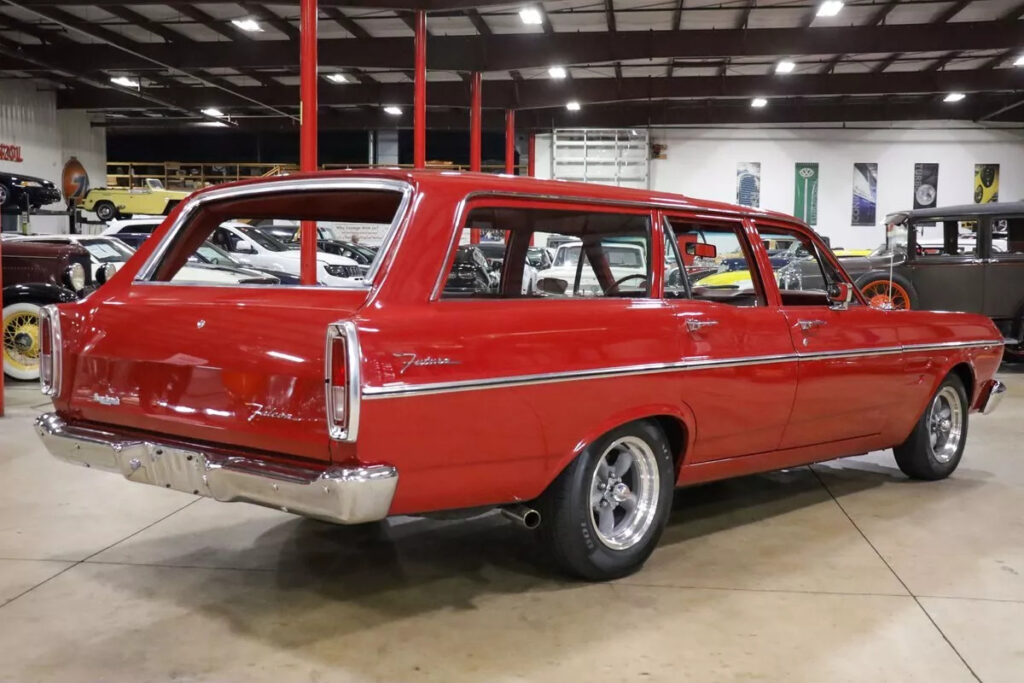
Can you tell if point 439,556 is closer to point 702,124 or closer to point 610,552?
point 610,552

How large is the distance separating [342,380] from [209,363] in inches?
24.0

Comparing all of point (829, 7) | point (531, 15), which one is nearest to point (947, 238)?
point (829, 7)

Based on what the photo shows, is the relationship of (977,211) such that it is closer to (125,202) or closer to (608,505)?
(608,505)

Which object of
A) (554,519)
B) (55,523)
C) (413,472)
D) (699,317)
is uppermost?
(699,317)

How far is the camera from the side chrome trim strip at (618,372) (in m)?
2.70

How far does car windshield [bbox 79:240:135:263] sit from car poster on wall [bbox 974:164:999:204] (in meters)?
23.1

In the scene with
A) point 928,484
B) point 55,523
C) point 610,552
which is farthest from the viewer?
point 928,484

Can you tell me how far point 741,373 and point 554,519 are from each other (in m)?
1.13

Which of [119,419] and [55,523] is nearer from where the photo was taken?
[119,419]

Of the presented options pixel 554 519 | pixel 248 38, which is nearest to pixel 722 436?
pixel 554 519

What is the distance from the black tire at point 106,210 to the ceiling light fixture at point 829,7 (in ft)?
63.1

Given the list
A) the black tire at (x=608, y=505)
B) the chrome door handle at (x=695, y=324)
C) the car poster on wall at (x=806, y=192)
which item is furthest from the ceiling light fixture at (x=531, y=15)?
the black tire at (x=608, y=505)

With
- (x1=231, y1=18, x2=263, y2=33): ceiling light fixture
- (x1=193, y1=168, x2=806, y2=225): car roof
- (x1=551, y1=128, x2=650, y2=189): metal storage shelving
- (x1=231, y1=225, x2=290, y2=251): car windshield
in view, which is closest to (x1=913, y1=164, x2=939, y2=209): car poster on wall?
(x1=551, y1=128, x2=650, y2=189): metal storage shelving

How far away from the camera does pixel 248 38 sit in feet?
62.6
